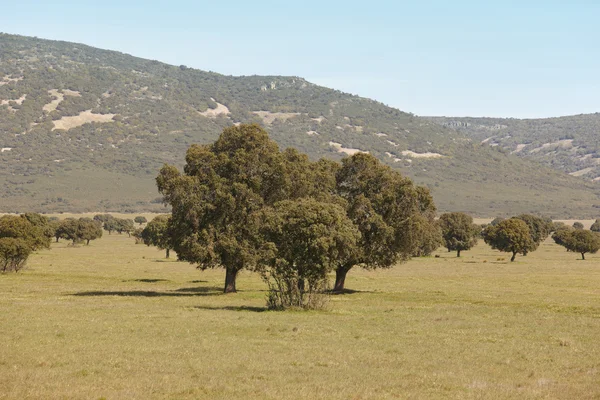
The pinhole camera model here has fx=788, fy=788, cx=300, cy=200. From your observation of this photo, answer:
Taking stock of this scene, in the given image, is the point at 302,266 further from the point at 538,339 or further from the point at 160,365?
the point at 160,365

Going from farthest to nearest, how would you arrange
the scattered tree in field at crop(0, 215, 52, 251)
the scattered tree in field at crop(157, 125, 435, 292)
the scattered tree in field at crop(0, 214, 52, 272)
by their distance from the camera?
1. the scattered tree in field at crop(0, 215, 52, 251)
2. the scattered tree in field at crop(0, 214, 52, 272)
3. the scattered tree in field at crop(157, 125, 435, 292)

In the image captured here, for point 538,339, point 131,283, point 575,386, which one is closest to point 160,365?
point 575,386

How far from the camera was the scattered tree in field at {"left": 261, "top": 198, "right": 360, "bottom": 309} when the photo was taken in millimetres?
51562

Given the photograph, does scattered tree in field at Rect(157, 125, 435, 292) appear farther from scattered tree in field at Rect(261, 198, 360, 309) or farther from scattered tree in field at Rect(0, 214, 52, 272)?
scattered tree in field at Rect(0, 214, 52, 272)

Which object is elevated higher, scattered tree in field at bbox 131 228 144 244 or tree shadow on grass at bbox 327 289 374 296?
tree shadow on grass at bbox 327 289 374 296

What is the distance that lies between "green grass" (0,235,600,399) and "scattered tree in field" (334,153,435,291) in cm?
347

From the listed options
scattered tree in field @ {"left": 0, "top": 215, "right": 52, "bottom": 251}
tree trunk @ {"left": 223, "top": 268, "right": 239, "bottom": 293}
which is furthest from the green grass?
scattered tree in field @ {"left": 0, "top": 215, "right": 52, "bottom": 251}

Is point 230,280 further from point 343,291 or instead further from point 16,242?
point 16,242

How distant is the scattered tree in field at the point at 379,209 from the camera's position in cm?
6606

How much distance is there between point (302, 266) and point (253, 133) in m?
16.1

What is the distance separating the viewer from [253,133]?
63969 millimetres

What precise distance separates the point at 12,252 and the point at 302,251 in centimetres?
4138

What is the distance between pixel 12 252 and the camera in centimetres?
8062

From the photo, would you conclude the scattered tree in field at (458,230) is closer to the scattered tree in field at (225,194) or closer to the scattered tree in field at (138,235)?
the scattered tree in field at (138,235)
